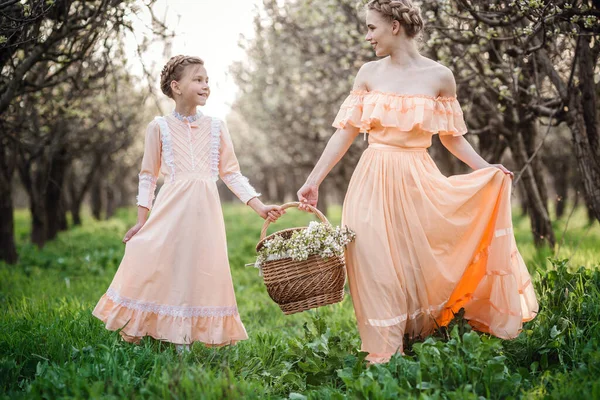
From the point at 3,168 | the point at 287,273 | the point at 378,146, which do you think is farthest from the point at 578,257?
the point at 3,168

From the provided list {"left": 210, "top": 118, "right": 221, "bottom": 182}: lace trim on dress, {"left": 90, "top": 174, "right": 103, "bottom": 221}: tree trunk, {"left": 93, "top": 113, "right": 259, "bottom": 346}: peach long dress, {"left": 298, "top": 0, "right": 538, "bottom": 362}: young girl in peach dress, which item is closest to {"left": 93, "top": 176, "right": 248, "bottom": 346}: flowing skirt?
{"left": 93, "top": 113, "right": 259, "bottom": 346}: peach long dress

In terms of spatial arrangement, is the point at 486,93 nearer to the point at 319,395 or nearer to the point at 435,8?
the point at 435,8

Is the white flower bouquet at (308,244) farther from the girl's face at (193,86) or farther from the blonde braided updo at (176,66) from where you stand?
the blonde braided updo at (176,66)

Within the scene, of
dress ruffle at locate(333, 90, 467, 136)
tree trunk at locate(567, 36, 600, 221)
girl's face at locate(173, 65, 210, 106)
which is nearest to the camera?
dress ruffle at locate(333, 90, 467, 136)

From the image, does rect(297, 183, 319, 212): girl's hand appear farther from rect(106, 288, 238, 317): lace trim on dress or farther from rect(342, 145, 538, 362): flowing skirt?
rect(106, 288, 238, 317): lace trim on dress

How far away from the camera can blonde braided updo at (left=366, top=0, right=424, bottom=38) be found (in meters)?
3.56

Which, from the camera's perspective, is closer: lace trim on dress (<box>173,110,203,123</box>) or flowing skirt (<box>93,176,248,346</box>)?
flowing skirt (<box>93,176,248,346</box>)

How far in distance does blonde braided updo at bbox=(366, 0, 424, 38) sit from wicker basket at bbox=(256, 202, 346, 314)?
156cm

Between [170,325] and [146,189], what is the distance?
3.08 ft

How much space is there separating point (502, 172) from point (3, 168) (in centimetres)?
781

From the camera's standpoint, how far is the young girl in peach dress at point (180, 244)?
3641 millimetres

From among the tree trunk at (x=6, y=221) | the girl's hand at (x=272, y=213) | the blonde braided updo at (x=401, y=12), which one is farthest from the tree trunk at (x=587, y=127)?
the tree trunk at (x=6, y=221)

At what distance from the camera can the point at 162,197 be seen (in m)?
3.79

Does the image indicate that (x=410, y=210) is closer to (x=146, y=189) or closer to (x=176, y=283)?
(x=176, y=283)
